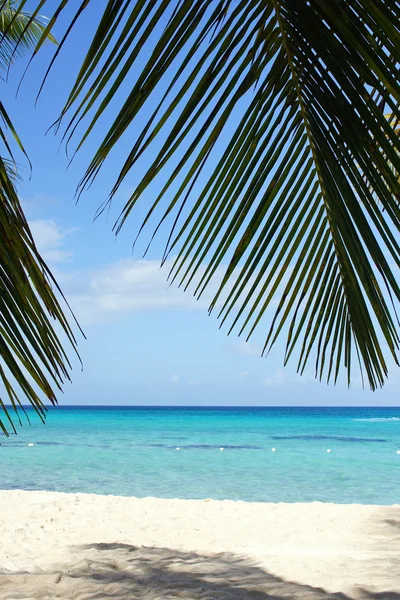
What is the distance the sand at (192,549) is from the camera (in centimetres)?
398

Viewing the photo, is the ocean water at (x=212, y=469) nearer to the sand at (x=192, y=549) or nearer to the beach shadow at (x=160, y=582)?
the sand at (x=192, y=549)

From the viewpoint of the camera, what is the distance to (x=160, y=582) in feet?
13.8

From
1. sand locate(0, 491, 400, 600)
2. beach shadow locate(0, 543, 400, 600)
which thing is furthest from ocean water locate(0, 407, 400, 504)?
beach shadow locate(0, 543, 400, 600)

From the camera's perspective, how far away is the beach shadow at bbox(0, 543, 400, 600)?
381 cm

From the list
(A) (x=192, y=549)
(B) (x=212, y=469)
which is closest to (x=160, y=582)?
(A) (x=192, y=549)

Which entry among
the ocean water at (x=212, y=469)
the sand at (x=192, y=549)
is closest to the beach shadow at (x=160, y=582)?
the sand at (x=192, y=549)

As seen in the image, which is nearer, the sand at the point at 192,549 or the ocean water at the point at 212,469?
the sand at the point at 192,549

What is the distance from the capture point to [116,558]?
5133 millimetres

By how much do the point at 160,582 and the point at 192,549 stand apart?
4.98 ft

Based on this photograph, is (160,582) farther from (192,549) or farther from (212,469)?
(212,469)

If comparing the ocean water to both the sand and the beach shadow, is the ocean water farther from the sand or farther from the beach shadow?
the beach shadow

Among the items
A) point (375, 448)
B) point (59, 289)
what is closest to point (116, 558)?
point (59, 289)

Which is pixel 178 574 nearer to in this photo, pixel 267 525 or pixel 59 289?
pixel 267 525

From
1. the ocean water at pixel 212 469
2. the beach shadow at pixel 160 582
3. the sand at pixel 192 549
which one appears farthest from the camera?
the ocean water at pixel 212 469
